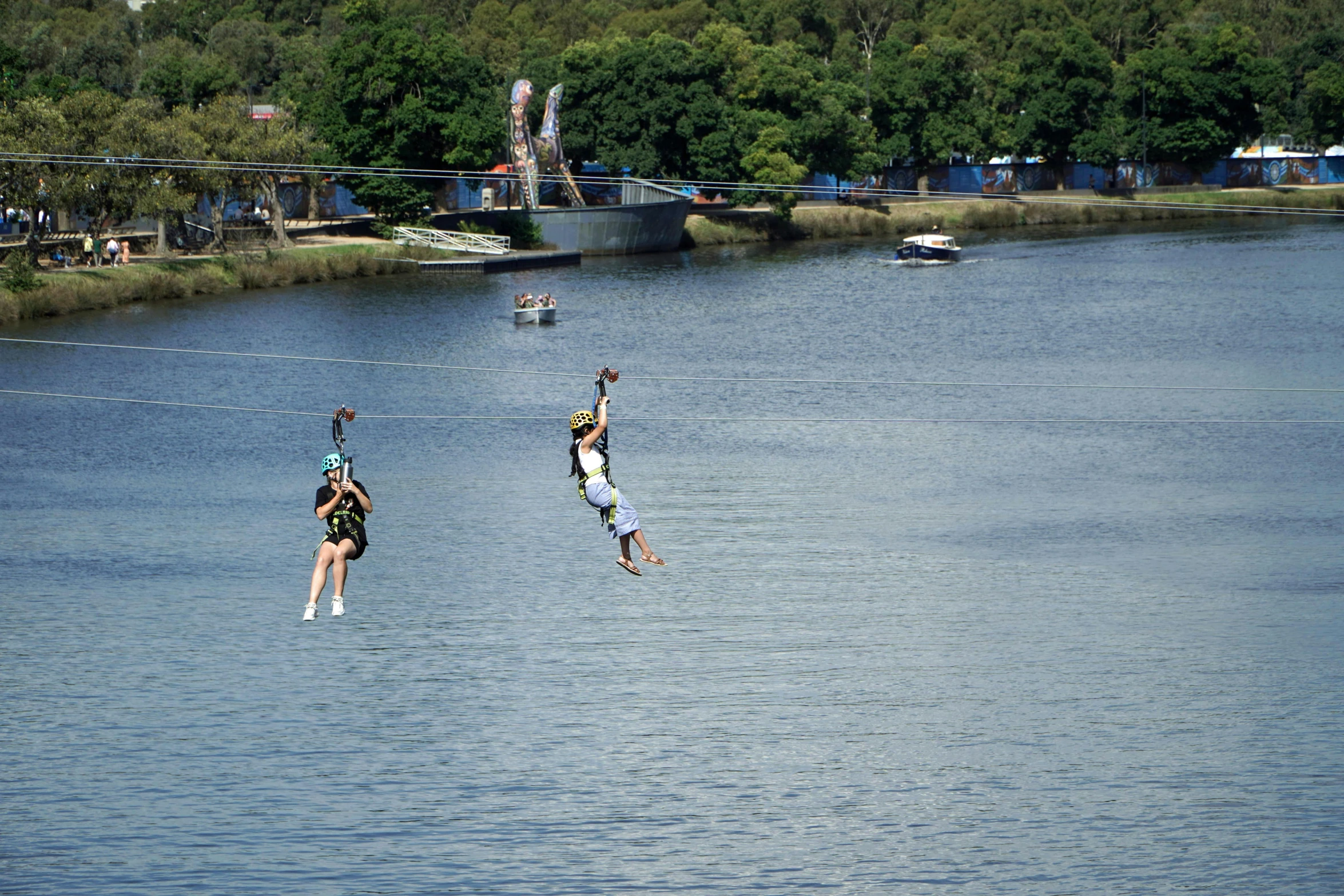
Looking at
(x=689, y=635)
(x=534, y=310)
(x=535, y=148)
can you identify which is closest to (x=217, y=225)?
(x=535, y=148)

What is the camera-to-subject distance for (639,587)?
161 feet

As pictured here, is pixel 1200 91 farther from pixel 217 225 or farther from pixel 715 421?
pixel 715 421

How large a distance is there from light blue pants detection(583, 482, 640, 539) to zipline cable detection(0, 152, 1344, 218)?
91.4 feet

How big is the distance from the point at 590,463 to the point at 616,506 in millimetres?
1039

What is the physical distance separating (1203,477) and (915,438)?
1123 cm

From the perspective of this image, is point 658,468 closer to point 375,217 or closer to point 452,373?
point 452,373

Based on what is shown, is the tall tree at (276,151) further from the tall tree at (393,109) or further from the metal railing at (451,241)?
the metal railing at (451,241)

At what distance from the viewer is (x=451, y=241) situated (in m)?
117

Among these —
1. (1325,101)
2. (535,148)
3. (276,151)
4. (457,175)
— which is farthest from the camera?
(1325,101)

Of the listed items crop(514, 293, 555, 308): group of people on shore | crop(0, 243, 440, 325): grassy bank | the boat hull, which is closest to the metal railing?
crop(0, 243, 440, 325): grassy bank

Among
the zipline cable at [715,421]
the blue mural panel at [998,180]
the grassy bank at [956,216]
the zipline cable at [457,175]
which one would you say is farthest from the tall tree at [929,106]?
the zipline cable at [715,421]

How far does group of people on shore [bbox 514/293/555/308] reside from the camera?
88.2 m

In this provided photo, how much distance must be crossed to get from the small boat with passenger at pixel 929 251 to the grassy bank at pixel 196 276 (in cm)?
3286

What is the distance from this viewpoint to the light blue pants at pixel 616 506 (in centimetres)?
3003
